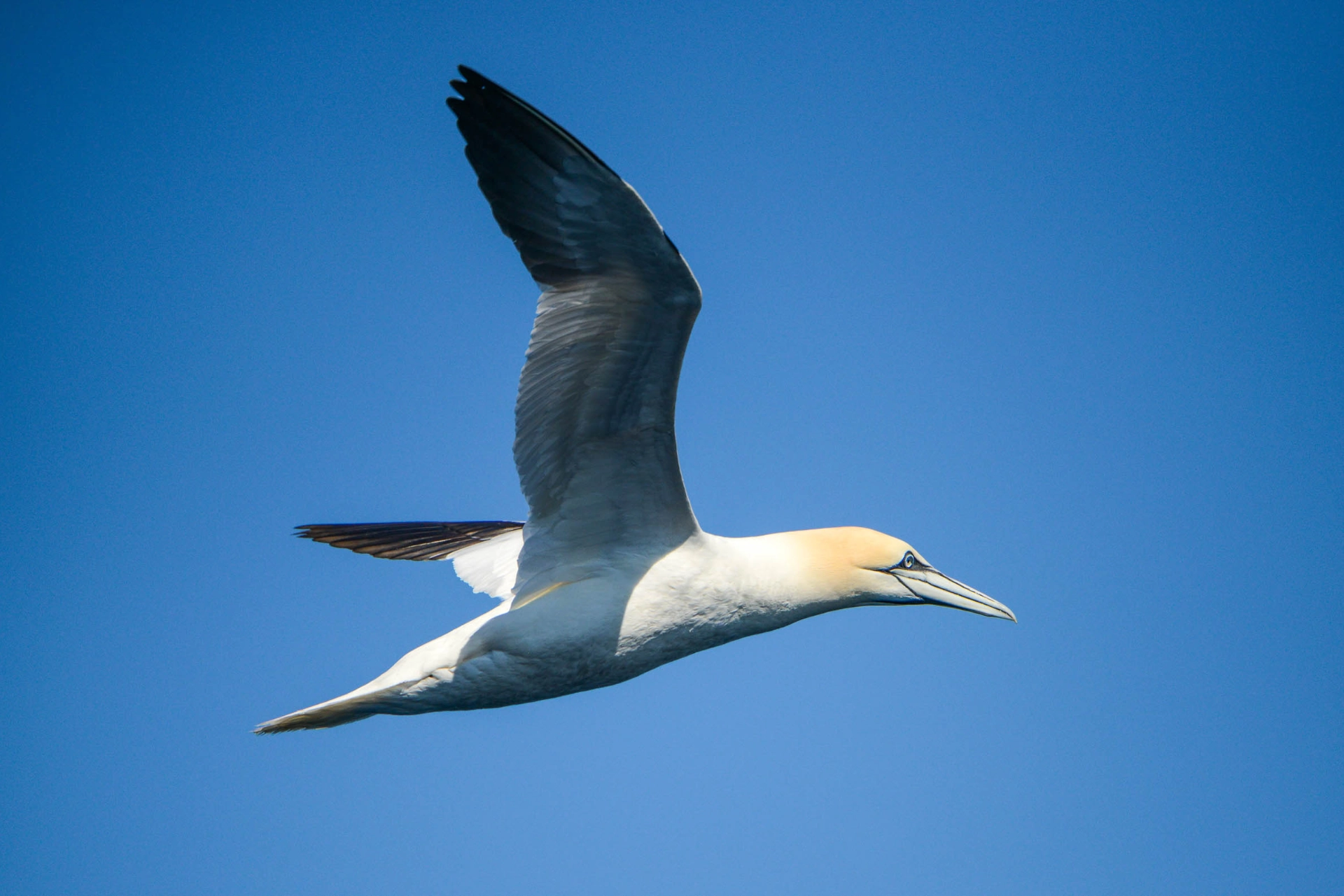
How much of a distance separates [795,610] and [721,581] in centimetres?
66

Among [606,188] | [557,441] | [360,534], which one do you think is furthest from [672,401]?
[360,534]

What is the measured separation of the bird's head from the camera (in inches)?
310

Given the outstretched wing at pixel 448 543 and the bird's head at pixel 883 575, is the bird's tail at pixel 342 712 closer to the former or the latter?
the outstretched wing at pixel 448 543

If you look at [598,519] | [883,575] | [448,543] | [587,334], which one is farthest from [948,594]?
[448,543]

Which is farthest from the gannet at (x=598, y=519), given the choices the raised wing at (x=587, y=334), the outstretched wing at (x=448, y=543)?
the outstretched wing at (x=448, y=543)

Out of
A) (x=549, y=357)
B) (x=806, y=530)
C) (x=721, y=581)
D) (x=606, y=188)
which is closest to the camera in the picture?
(x=606, y=188)

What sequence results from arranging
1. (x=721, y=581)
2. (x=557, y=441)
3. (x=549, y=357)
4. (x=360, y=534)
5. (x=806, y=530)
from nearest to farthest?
1. (x=549, y=357)
2. (x=557, y=441)
3. (x=721, y=581)
4. (x=806, y=530)
5. (x=360, y=534)

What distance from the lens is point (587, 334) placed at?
6.22 m

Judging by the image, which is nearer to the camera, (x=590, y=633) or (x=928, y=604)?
(x=590, y=633)

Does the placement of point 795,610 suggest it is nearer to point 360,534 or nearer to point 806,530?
point 806,530

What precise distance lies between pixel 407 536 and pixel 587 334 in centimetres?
418

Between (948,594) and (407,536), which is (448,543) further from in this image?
(948,594)

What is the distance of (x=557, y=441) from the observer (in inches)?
269

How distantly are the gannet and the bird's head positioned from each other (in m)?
0.01
